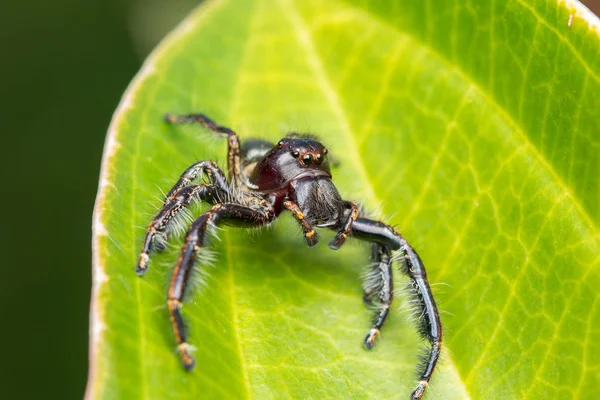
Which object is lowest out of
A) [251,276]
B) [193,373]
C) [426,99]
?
[193,373]

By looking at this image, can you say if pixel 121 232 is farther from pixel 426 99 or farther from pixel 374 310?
pixel 426 99

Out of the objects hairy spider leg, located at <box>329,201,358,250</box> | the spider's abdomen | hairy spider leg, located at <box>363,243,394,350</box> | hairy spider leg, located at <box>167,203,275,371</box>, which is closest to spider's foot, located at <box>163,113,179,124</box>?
hairy spider leg, located at <box>167,203,275,371</box>

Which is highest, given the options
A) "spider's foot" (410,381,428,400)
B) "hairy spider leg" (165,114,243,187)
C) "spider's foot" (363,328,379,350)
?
"hairy spider leg" (165,114,243,187)

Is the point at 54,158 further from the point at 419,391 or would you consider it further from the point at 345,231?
the point at 419,391

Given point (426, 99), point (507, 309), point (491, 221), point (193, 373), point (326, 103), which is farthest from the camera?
point (326, 103)

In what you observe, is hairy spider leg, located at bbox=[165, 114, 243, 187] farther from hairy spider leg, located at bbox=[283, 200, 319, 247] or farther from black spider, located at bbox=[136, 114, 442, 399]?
hairy spider leg, located at bbox=[283, 200, 319, 247]

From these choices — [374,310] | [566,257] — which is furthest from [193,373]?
[566,257]

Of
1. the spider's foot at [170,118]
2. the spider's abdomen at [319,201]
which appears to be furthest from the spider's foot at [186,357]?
the spider's foot at [170,118]

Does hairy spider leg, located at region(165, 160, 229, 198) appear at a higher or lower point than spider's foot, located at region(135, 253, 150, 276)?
higher
